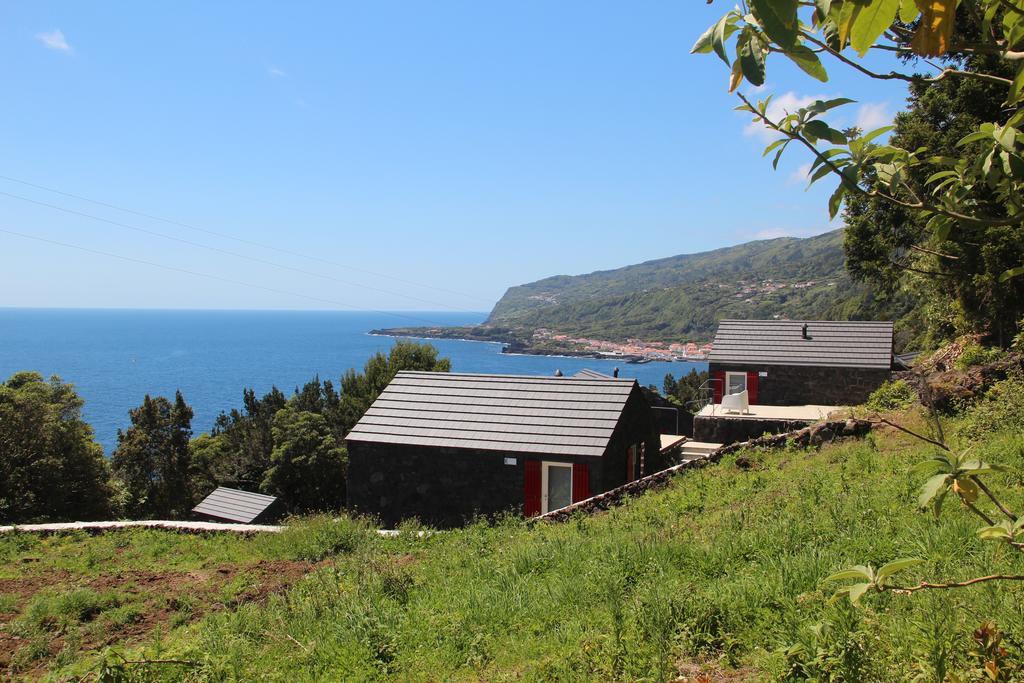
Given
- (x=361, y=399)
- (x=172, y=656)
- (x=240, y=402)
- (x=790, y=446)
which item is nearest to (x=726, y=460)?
(x=790, y=446)

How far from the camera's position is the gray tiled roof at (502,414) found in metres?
17.4

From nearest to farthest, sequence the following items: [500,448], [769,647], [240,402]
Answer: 1. [769,647]
2. [500,448]
3. [240,402]

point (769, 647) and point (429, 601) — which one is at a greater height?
point (769, 647)

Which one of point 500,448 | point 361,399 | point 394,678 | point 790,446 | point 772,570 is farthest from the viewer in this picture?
point 361,399

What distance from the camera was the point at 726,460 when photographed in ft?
49.3

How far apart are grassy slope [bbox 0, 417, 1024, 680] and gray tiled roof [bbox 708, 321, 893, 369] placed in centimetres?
1659

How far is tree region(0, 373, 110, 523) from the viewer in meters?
28.2

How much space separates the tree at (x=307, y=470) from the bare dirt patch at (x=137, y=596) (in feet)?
87.9

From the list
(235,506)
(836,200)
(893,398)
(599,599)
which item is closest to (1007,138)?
(836,200)

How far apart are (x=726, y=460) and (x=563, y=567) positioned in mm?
8173

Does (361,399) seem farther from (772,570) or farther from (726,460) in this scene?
(772,570)

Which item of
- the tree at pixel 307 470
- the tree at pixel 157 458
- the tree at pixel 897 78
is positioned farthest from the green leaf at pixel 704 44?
the tree at pixel 157 458

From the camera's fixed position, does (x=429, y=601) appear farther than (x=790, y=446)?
No

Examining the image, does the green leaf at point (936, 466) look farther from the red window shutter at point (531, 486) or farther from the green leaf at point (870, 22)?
the red window shutter at point (531, 486)
